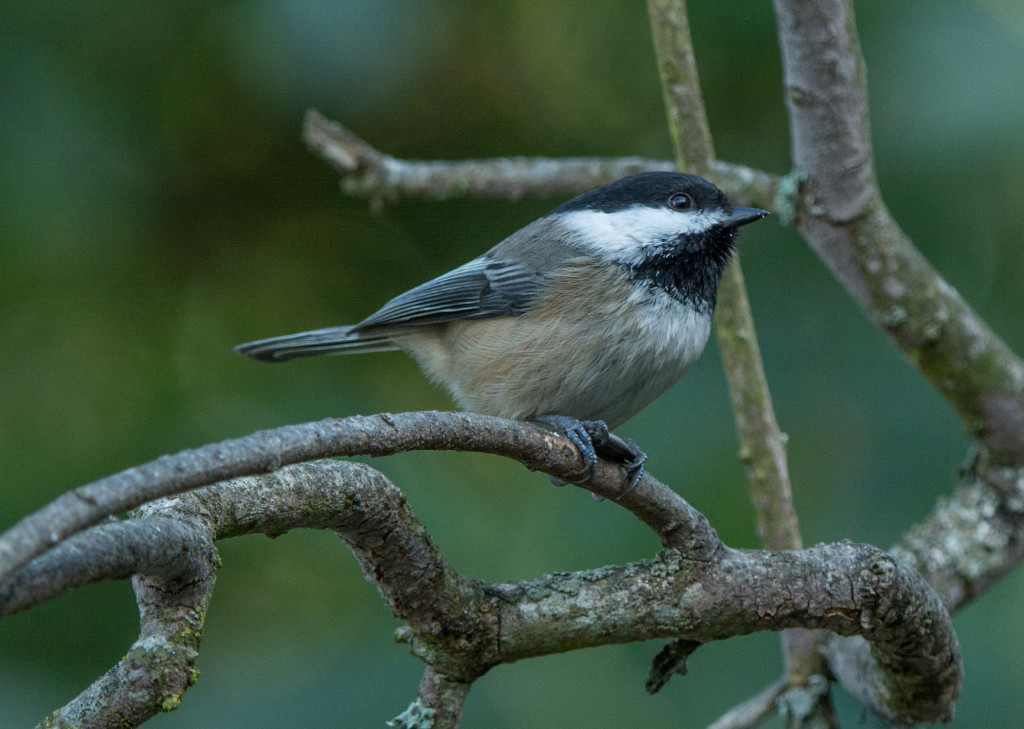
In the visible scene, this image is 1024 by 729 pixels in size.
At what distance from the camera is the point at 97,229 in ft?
8.34

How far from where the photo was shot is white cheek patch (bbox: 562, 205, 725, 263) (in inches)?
84.4

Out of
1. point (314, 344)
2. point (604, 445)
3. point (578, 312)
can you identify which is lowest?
point (604, 445)

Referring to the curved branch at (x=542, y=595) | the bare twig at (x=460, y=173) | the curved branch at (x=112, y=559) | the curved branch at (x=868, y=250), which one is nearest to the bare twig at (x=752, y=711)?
the curved branch at (x=542, y=595)

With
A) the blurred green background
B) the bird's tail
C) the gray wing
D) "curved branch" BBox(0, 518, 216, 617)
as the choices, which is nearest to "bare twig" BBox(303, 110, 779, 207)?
→ the blurred green background

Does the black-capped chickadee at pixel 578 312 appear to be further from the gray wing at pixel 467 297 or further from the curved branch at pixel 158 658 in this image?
the curved branch at pixel 158 658

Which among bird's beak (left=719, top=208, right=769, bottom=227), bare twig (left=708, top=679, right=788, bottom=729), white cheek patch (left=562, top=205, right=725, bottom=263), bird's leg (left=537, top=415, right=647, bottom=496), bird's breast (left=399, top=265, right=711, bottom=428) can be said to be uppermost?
white cheek patch (left=562, top=205, right=725, bottom=263)

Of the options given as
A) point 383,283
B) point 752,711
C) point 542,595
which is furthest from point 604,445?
point 383,283

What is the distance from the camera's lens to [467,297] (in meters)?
2.25

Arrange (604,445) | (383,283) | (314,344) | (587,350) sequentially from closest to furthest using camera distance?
(604,445) → (587,350) → (314,344) → (383,283)

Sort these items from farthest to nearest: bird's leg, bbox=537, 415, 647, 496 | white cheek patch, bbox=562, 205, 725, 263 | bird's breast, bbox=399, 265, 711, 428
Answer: white cheek patch, bbox=562, 205, 725, 263
bird's breast, bbox=399, 265, 711, 428
bird's leg, bbox=537, 415, 647, 496

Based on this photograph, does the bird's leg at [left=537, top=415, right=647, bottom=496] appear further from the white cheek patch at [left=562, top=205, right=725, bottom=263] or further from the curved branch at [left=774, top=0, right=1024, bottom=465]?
the curved branch at [left=774, top=0, right=1024, bottom=465]

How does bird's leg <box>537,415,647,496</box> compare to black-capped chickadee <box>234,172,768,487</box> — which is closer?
bird's leg <box>537,415,647,496</box>

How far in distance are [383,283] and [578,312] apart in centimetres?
101

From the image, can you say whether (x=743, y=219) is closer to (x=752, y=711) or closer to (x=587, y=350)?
(x=587, y=350)
